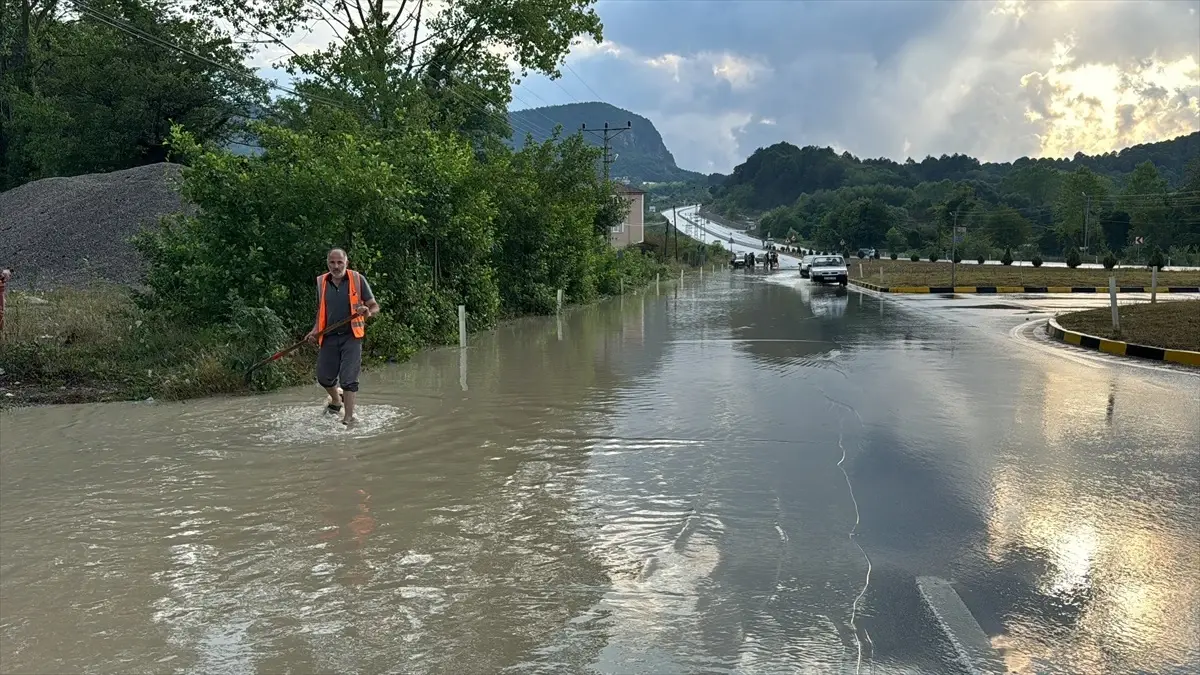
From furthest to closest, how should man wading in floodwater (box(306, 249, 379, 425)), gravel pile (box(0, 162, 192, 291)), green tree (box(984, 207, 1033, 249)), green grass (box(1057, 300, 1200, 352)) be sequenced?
green tree (box(984, 207, 1033, 249)) < gravel pile (box(0, 162, 192, 291)) < green grass (box(1057, 300, 1200, 352)) < man wading in floodwater (box(306, 249, 379, 425))

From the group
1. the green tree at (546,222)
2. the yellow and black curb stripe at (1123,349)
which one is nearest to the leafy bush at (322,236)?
the green tree at (546,222)

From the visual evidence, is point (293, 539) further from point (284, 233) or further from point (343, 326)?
point (284, 233)

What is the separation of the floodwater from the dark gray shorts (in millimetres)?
455

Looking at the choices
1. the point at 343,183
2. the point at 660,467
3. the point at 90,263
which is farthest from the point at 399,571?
the point at 90,263

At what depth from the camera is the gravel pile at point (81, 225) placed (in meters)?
21.9

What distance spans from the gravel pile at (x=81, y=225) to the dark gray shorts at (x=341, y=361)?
15573mm

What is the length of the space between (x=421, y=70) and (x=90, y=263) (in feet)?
45.3

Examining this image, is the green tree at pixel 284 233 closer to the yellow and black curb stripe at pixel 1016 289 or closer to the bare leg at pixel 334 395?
the bare leg at pixel 334 395

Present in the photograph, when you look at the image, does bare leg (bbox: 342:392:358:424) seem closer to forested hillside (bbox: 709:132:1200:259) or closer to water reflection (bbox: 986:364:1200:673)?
water reflection (bbox: 986:364:1200:673)

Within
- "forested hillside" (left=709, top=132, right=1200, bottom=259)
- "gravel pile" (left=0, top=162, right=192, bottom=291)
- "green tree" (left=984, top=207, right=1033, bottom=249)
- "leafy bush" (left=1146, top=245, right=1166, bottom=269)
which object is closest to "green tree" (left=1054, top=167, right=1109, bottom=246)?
"forested hillside" (left=709, top=132, right=1200, bottom=259)

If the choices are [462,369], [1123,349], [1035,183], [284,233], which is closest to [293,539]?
[462,369]

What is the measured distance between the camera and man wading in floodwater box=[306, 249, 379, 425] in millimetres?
8242

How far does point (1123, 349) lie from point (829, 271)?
97.9 ft

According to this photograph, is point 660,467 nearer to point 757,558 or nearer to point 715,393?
point 757,558
